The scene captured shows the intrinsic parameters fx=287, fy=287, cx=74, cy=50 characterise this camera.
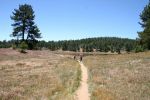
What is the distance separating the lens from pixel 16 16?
8456 centimetres

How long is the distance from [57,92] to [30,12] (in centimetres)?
6569

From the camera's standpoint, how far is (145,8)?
87.9m

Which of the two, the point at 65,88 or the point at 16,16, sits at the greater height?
the point at 16,16

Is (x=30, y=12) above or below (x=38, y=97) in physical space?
above

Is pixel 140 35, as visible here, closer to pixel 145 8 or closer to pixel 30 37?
pixel 145 8

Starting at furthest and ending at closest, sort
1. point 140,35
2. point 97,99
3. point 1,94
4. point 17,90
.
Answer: point 140,35 < point 17,90 < point 1,94 < point 97,99

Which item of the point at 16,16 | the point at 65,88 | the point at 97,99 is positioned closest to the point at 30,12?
the point at 16,16

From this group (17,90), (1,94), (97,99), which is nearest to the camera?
(97,99)

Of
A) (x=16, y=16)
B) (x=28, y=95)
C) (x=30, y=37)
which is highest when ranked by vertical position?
(x=16, y=16)

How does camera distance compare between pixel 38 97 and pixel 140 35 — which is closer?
pixel 38 97

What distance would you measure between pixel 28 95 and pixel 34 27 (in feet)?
214

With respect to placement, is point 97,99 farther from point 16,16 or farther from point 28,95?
point 16,16

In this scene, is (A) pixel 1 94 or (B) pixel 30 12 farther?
(B) pixel 30 12

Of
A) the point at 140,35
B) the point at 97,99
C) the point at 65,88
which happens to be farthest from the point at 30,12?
the point at 97,99
